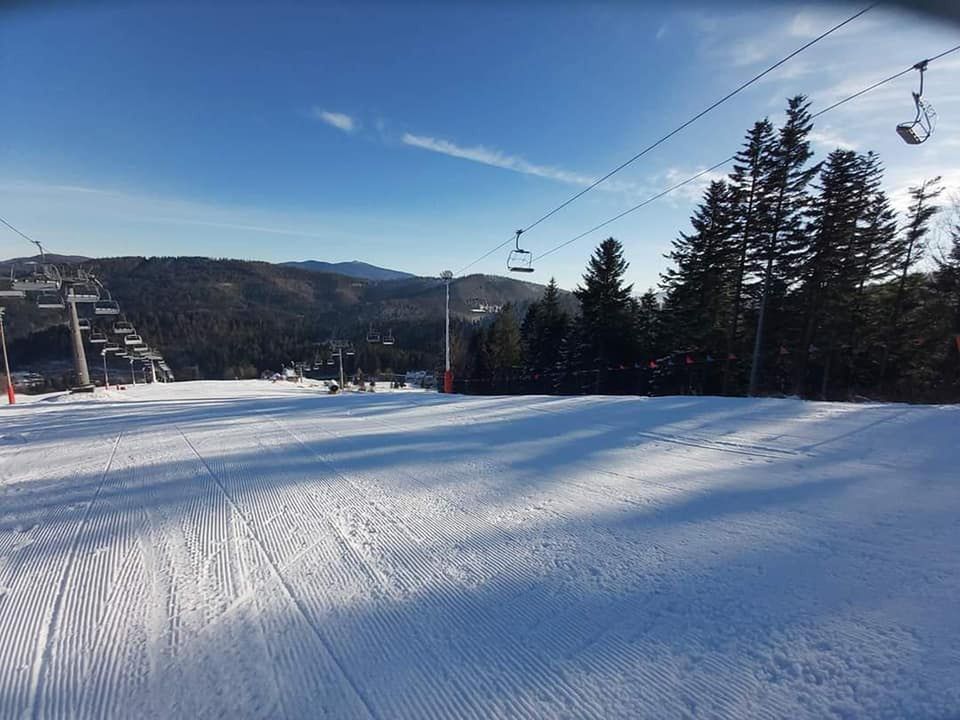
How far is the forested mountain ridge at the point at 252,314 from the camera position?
290ft

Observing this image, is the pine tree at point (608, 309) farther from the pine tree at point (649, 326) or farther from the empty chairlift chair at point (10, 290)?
the empty chairlift chair at point (10, 290)

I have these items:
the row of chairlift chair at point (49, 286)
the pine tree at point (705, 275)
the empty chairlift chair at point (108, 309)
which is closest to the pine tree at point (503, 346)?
the pine tree at point (705, 275)

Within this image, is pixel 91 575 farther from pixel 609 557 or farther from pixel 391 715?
pixel 609 557

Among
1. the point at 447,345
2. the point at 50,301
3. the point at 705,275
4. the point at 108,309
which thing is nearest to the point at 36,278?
the point at 50,301

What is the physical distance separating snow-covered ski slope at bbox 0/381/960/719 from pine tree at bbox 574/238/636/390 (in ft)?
82.4

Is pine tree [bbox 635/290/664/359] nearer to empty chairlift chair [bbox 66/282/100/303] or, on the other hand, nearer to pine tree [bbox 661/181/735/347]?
pine tree [bbox 661/181/735/347]

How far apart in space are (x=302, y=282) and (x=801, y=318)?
160 meters

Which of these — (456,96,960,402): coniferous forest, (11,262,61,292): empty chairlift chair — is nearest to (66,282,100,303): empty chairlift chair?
(11,262,61,292): empty chairlift chair

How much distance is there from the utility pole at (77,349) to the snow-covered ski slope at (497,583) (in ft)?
53.7

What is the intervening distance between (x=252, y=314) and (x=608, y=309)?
129m

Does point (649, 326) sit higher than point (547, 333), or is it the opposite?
point (649, 326)

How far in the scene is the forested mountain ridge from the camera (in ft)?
290

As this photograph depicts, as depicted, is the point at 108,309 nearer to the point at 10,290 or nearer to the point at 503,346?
the point at 10,290

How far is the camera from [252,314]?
433 feet
